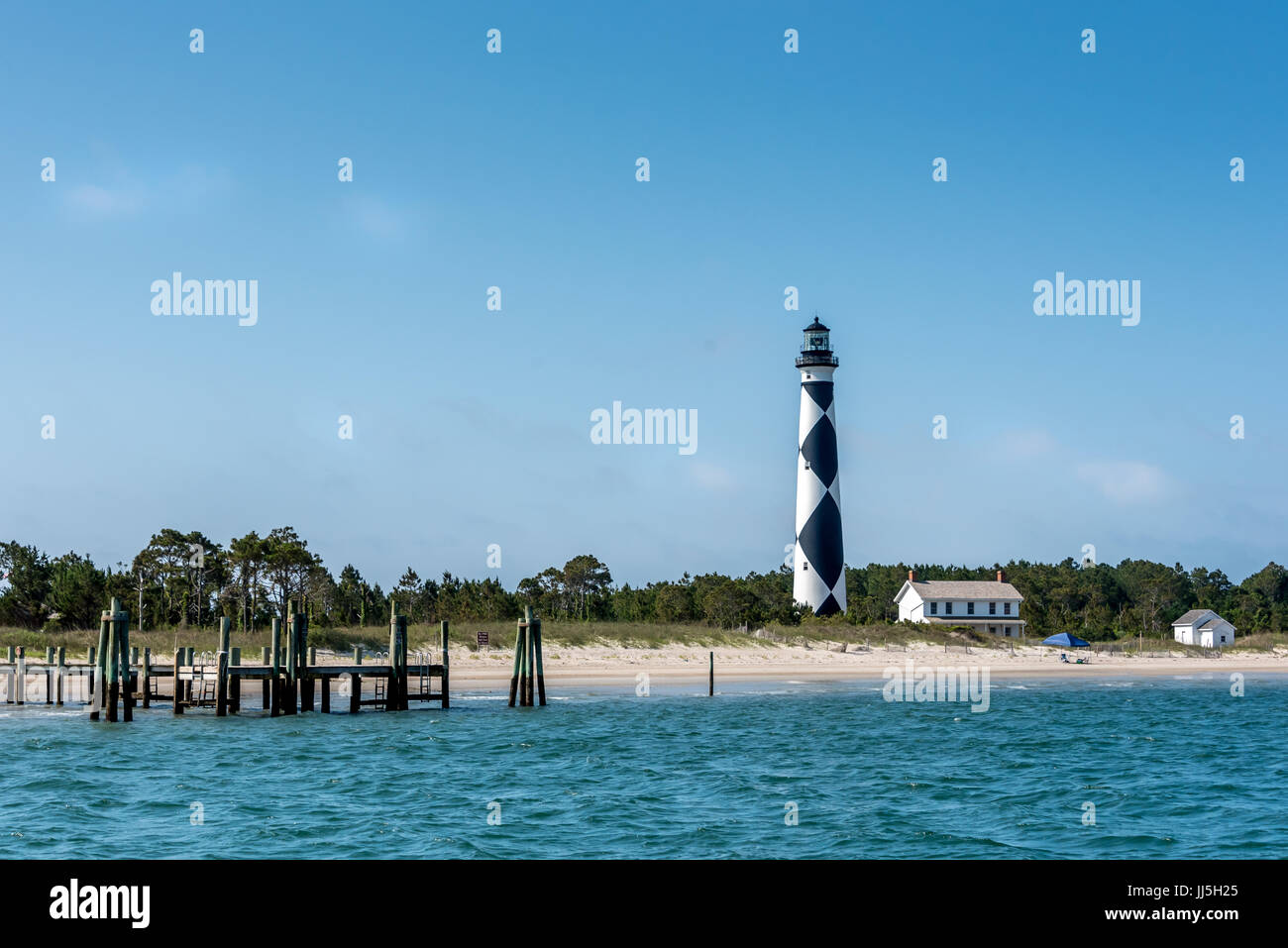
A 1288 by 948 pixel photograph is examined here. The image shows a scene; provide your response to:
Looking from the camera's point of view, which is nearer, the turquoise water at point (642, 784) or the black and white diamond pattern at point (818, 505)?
the turquoise water at point (642, 784)

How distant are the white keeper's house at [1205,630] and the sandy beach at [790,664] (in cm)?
663

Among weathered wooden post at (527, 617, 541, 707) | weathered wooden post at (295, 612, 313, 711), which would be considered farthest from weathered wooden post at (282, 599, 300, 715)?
weathered wooden post at (527, 617, 541, 707)

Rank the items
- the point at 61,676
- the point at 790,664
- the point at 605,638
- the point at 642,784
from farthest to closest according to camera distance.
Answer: the point at 790,664 < the point at 605,638 < the point at 61,676 < the point at 642,784

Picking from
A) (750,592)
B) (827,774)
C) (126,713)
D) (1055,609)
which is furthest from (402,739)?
(1055,609)

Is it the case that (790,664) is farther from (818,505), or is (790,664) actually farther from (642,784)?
(642,784)

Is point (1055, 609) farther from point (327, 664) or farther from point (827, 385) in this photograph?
point (327, 664)

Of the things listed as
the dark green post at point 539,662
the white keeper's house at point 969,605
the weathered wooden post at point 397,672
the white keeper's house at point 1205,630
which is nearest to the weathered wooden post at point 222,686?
the weathered wooden post at point 397,672

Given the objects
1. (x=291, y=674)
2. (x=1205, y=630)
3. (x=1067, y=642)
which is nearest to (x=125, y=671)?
(x=291, y=674)

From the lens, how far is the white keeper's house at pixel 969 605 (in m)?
86.1

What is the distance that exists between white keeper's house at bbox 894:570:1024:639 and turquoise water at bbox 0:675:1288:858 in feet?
128

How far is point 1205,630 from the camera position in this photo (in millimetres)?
90562

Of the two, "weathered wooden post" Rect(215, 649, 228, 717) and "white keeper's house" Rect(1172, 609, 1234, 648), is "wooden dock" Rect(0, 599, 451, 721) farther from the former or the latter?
"white keeper's house" Rect(1172, 609, 1234, 648)

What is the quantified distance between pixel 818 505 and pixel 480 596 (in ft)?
77.4

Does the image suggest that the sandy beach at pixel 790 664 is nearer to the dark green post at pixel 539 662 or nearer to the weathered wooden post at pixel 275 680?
the dark green post at pixel 539 662
